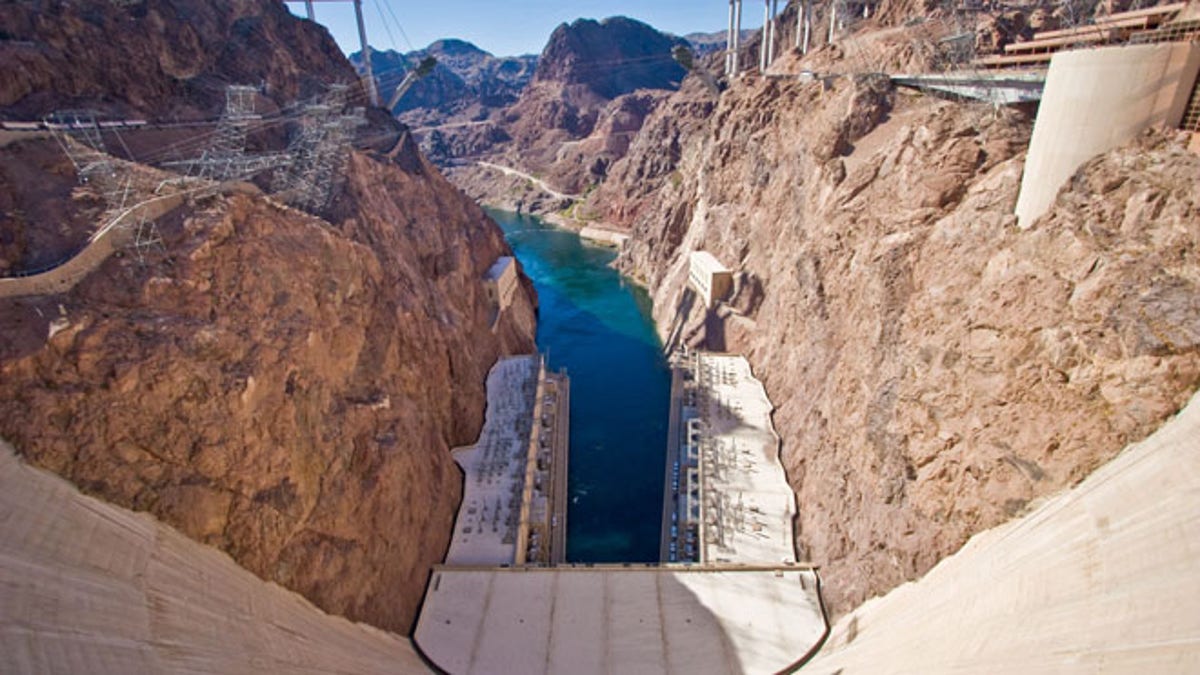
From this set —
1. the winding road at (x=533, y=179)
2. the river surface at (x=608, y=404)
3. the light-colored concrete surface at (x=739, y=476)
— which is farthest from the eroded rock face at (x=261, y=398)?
the winding road at (x=533, y=179)

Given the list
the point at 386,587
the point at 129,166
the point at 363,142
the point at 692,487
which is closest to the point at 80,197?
the point at 129,166

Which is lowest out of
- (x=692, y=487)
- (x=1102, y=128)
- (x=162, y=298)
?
(x=692, y=487)

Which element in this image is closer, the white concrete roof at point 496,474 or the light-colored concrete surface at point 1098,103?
the light-colored concrete surface at point 1098,103

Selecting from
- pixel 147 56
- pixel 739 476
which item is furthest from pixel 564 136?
pixel 739 476

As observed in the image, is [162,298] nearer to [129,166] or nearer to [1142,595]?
[129,166]

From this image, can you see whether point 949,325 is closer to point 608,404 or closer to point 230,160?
point 608,404

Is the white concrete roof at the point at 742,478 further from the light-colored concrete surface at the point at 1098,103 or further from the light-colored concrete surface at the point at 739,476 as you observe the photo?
the light-colored concrete surface at the point at 1098,103
